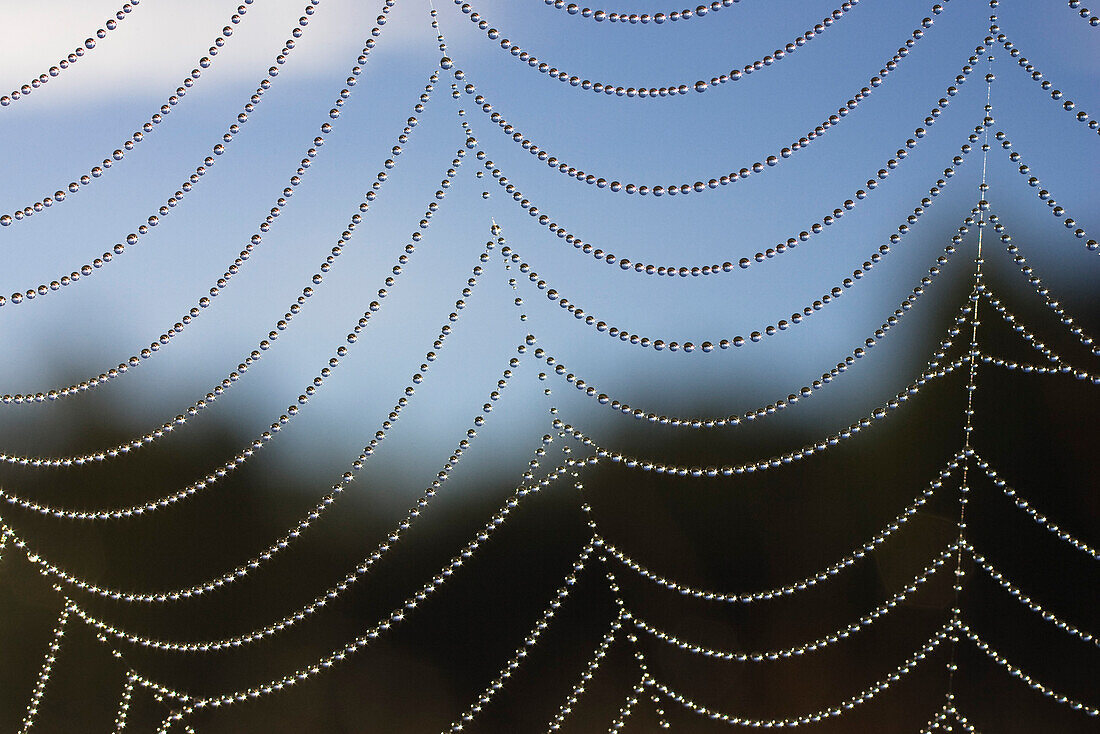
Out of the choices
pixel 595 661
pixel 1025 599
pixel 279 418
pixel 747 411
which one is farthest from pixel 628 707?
pixel 279 418

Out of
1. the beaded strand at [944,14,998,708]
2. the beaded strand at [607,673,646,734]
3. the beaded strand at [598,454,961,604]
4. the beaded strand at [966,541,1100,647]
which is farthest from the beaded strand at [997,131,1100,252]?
the beaded strand at [607,673,646,734]

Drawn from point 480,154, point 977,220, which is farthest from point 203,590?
point 977,220

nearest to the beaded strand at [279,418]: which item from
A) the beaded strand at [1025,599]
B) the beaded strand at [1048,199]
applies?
the beaded strand at [1048,199]

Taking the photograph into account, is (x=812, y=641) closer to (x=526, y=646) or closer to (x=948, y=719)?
(x=948, y=719)

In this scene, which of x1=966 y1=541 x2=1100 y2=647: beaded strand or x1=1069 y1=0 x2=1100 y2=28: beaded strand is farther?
x1=966 y1=541 x2=1100 y2=647: beaded strand

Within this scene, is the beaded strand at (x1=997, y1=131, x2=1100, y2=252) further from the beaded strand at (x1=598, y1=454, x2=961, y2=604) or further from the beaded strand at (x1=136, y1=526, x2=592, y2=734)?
the beaded strand at (x1=136, y1=526, x2=592, y2=734)

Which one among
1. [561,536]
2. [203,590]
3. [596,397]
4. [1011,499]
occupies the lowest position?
[203,590]

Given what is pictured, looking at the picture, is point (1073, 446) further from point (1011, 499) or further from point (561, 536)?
point (561, 536)
